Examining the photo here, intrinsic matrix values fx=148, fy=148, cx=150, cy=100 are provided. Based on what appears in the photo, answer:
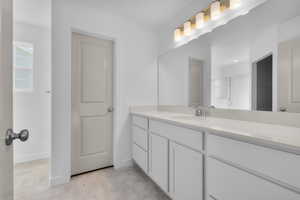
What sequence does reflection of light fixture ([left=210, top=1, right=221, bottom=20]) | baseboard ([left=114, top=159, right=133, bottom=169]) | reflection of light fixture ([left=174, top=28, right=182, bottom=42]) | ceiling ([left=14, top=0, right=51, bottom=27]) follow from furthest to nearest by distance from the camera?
baseboard ([left=114, top=159, right=133, bottom=169]) → reflection of light fixture ([left=174, top=28, right=182, bottom=42]) → ceiling ([left=14, top=0, right=51, bottom=27]) → reflection of light fixture ([left=210, top=1, right=221, bottom=20])

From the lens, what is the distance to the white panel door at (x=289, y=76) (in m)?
1.05

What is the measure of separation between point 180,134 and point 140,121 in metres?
0.88

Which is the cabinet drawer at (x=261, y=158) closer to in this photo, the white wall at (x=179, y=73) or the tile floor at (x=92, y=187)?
the white wall at (x=179, y=73)

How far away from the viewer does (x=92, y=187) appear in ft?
5.91

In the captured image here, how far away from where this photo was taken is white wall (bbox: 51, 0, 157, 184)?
1880 millimetres

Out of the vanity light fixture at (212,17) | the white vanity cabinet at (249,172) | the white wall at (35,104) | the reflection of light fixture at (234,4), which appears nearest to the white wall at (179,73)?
the vanity light fixture at (212,17)

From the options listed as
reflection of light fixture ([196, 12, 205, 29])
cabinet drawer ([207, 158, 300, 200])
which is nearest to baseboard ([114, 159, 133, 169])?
cabinet drawer ([207, 158, 300, 200])

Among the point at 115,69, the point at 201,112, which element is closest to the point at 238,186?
the point at 201,112

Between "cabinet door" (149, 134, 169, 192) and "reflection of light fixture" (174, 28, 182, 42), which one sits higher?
"reflection of light fixture" (174, 28, 182, 42)

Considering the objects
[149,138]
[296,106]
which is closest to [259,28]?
[296,106]

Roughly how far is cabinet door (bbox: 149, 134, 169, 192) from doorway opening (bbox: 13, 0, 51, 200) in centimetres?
178

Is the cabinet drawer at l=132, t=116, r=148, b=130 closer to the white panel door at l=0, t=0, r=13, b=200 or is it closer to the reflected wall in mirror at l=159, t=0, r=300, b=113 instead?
the reflected wall in mirror at l=159, t=0, r=300, b=113

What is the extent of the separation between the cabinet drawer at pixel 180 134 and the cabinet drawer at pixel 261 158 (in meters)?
0.14

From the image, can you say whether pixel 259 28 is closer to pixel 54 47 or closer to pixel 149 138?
pixel 149 138
